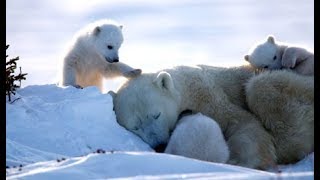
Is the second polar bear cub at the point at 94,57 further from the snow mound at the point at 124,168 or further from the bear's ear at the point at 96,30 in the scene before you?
the snow mound at the point at 124,168

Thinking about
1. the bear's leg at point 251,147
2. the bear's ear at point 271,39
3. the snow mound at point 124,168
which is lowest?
the bear's leg at point 251,147

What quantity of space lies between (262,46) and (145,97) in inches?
98.4

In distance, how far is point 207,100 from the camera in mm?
7512

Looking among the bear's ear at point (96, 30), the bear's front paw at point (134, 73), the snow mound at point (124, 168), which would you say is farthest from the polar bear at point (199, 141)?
the bear's ear at point (96, 30)

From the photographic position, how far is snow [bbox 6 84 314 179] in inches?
176

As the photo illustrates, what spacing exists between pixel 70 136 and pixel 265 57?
3.50 metres

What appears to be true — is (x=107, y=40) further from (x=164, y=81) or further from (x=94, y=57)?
(x=164, y=81)

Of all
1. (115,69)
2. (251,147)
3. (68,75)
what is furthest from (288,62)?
(68,75)

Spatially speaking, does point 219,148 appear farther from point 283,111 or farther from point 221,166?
point 221,166

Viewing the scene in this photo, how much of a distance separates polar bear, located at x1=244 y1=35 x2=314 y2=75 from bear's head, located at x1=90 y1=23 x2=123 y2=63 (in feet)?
7.03

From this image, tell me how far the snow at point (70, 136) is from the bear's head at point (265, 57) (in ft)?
6.61

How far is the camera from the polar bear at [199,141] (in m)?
6.41

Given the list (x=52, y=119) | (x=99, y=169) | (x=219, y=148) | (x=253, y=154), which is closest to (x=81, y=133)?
(x=52, y=119)

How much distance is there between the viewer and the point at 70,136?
21.2 feet
